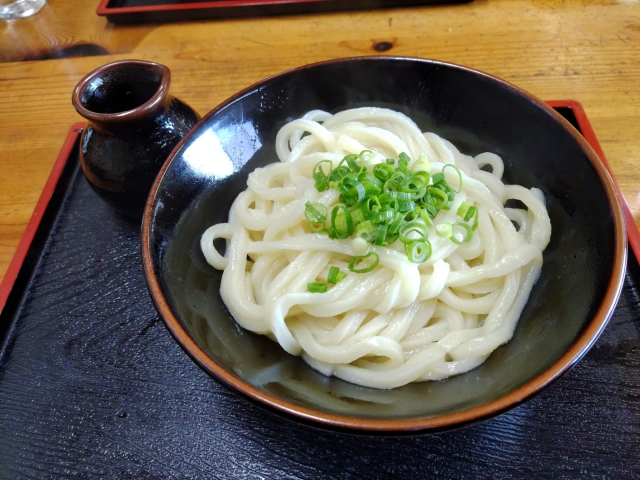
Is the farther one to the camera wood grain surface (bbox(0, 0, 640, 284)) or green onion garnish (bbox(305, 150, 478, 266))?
wood grain surface (bbox(0, 0, 640, 284))

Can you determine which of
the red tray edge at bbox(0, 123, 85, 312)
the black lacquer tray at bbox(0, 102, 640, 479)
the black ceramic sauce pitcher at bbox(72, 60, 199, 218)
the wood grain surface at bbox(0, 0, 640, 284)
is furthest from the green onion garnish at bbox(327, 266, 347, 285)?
the wood grain surface at bbox(0, 0, 640, 284)

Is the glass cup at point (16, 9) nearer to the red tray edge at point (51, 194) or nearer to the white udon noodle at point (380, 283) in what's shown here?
the red tray edge at point (51, 194)

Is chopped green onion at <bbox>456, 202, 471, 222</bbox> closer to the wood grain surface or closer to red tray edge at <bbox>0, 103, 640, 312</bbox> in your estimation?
red tray edge at <bbox>0, 103, 640, 312</bbox>

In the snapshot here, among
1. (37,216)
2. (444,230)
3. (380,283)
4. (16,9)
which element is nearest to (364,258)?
(380,283)

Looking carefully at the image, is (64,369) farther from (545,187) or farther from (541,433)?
(545,187)

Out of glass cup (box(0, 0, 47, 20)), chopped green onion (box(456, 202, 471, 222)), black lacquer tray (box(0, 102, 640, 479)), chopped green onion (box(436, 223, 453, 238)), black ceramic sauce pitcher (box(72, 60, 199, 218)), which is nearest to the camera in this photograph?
black lacquer tray (box(0, 102, 640, 479))

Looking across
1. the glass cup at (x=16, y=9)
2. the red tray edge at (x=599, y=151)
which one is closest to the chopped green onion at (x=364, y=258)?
the red tray edge at (x=599, y=151)

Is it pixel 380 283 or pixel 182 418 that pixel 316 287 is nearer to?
pixel 380 283
